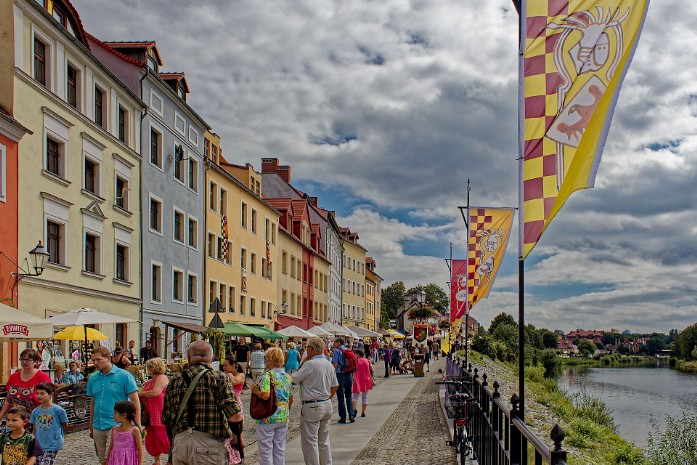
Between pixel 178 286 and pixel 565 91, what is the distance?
95.3 feet

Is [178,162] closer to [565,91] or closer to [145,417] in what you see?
[145,417]

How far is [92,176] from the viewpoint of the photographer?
25.3m

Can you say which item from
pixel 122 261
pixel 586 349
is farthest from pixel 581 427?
pixel 586 349

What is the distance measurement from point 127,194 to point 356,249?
195ft

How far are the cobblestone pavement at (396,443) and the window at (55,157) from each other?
8.99m

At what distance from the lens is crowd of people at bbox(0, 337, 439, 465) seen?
256 inches

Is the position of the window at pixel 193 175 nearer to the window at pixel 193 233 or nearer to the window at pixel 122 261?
the window at pixel 193 233

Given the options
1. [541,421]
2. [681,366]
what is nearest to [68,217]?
[541,421]

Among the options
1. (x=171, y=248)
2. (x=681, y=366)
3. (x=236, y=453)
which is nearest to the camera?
(x=236, y=453)

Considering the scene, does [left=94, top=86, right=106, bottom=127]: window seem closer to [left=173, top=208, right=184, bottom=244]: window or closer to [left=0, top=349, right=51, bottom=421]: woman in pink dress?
[left=173, top=208, right=184, bottom=244]: window

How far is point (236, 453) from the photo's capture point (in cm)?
895

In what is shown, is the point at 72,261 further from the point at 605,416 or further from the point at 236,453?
the point at 605,416

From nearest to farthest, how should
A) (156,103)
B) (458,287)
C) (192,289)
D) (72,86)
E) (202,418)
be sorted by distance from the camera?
1. (202,418)
2. (72,86)
3. (458,287)
4. (156,103)
5. (192,289)

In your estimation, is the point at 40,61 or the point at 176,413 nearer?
the point at 176,413
